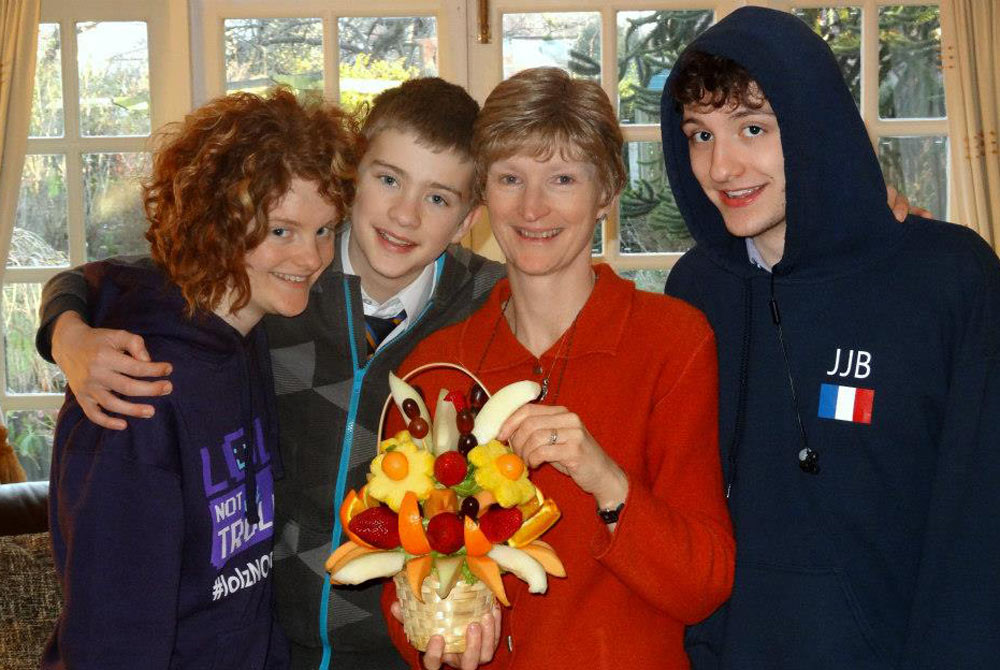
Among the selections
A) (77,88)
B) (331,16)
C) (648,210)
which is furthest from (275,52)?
(648,210)

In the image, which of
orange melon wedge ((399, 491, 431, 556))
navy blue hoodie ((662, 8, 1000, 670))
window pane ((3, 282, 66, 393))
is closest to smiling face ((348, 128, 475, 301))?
navy blue hoodie ((662, 8, 1000, 670))

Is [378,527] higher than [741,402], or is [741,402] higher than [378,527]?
[741,402]

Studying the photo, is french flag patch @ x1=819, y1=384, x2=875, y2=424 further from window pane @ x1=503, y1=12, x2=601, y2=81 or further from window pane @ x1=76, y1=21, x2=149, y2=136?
window pane @ x1=76, y1=21, x2=149, y2=136

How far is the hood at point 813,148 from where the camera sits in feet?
5.22

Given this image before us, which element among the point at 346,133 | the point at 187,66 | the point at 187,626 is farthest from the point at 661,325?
the point at 187,66

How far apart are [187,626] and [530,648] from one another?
0.54m

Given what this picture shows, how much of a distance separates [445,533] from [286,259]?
0.65 meters

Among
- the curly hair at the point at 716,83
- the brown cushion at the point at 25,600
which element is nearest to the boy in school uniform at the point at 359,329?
the curly hair at the point at 716,83

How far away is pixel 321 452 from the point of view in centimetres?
188

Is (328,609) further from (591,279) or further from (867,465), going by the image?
(867,465)

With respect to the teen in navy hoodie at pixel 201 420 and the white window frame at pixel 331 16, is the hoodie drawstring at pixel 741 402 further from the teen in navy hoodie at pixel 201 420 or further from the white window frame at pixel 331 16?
the white window frame at pixel 331 16

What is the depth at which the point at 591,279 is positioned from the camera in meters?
1.82

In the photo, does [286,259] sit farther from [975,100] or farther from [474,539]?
[975,100]

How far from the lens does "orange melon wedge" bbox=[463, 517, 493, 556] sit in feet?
4.53
